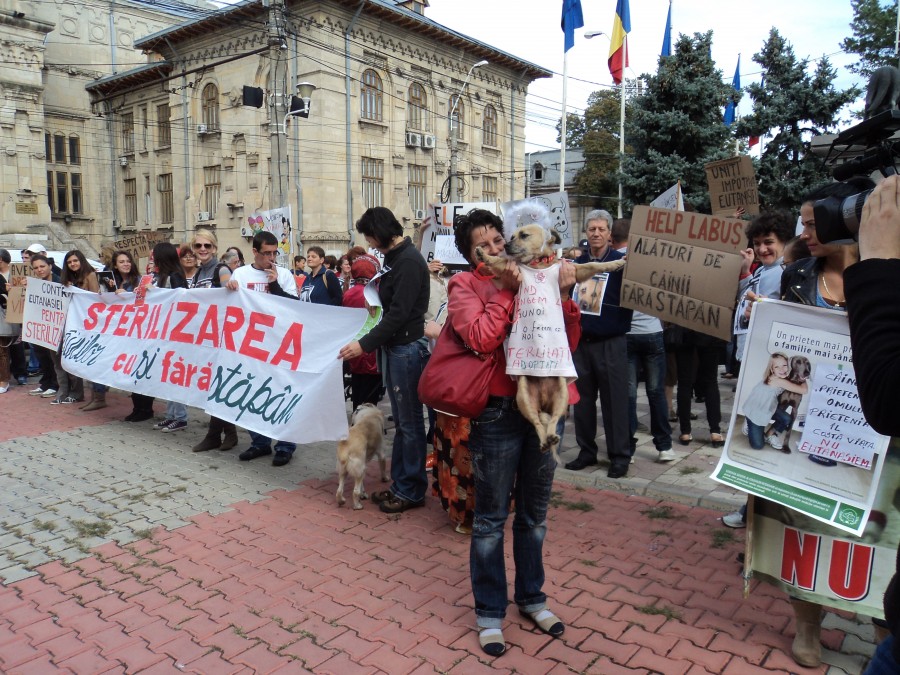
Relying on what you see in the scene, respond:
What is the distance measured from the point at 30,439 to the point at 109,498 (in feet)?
8.98

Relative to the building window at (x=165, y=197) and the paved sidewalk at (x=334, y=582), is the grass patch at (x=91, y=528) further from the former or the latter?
the building window at (x=165, y=197)

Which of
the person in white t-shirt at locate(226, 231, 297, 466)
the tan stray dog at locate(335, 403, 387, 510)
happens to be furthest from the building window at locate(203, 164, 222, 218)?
the tan stray dog at locate(335, 403, 387, 510)

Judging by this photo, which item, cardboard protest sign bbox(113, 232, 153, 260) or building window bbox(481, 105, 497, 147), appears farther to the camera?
building window bbox(481, 105, 497, 147)

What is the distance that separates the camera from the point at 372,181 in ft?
→ 97.5

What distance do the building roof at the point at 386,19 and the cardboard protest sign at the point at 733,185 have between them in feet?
79.7

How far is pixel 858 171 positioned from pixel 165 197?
1487 inches

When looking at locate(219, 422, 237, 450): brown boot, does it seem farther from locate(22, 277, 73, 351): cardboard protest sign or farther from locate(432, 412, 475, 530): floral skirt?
locate(22, 277, 73, 351): cardboard protest sign

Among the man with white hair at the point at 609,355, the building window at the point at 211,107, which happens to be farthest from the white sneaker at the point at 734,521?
A: the building window at the point at 211,107

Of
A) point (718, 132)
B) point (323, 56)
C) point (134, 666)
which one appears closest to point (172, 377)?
point (134, 666)

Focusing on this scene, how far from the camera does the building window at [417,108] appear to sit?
3108 centimetres

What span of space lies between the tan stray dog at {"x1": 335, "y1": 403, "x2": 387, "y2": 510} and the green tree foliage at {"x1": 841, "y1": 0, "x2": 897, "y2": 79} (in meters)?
27.7

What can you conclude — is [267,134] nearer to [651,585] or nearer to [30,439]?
[30,439]

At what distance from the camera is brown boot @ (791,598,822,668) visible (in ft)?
10.1

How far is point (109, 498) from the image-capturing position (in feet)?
17.9
